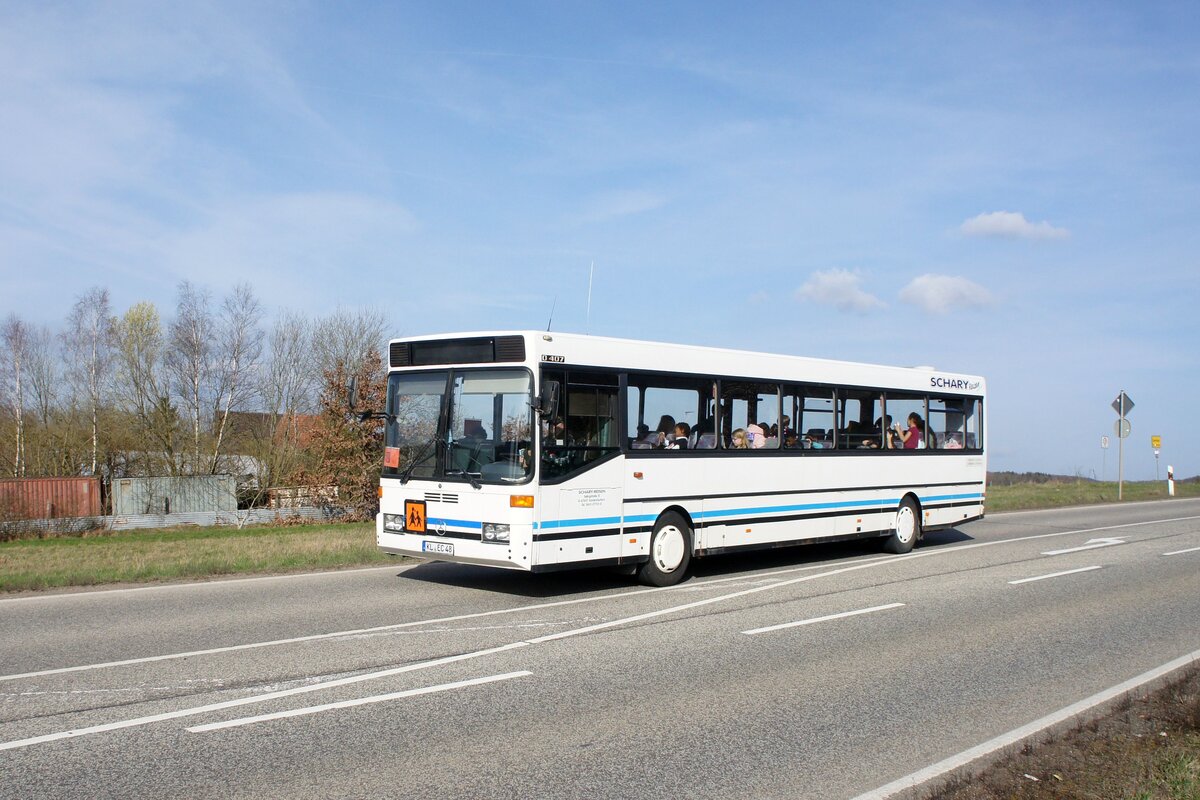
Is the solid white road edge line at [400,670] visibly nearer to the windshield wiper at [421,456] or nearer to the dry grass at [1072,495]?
the windshield wiper at [421,456]

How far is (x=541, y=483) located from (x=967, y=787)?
6.68m


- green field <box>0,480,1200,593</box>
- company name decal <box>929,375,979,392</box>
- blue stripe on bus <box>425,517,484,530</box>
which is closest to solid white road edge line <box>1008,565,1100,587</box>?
company name decal <box>929,375,979,392</box>

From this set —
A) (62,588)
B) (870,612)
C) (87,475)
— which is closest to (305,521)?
(87,475)

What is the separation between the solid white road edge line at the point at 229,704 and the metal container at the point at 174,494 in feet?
109

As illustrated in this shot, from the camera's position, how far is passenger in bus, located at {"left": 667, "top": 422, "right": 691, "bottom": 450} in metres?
13.2

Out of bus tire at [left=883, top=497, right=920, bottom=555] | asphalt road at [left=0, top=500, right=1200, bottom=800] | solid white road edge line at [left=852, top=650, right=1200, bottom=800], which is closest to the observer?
solid white road edge line at [left=852, top=650, right=1200, bottom=800]

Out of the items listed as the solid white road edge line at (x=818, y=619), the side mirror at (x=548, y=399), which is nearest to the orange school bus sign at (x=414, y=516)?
the side mirror at (x=548, y=399)

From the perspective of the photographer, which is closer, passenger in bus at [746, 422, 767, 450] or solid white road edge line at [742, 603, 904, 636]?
solid white road edge line at [742, 603, 904, 636]

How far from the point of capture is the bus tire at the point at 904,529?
17261 mm

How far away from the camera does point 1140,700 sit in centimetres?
721

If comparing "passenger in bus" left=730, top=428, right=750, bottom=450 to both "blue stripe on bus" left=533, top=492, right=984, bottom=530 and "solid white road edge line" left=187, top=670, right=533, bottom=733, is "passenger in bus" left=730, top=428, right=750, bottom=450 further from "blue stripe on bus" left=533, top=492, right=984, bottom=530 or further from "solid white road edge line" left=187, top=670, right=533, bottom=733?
"solid white road edge line" left=187, top=670, right=533, bottom=733

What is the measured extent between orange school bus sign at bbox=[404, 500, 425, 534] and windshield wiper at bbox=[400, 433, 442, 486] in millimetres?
300

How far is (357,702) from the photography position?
22.3 ft

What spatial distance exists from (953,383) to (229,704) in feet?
50.8
